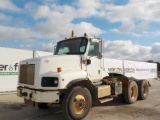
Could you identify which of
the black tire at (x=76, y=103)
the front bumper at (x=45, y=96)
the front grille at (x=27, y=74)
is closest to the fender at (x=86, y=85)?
the black tire at (x=76, y=103)

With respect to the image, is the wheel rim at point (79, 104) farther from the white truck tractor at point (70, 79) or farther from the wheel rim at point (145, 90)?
the wheel rim at point (145, 90)

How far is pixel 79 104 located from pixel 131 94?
4703mm

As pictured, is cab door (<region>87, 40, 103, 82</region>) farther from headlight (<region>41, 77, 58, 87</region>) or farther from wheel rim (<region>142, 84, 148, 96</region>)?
wheel rim (<region>142, 84, 148, 96</region>)

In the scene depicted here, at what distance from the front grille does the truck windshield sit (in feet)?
5.84

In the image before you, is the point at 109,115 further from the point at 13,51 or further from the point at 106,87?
the point at 13,51

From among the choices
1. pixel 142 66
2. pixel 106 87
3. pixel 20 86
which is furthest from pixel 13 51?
pixel 142 66

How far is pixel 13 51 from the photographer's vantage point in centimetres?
1588

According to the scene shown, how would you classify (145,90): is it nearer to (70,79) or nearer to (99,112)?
(99,112)

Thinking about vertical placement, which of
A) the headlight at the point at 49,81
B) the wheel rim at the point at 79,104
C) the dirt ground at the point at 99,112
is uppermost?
the headlight at the point at 49,81

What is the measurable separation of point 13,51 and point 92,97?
8461mm

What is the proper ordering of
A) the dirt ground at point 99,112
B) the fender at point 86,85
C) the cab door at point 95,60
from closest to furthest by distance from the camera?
the fender at point 86,85 < the dirt ground at point 99,112 < the cab door at point 95,60

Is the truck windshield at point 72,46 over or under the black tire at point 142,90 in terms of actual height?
over

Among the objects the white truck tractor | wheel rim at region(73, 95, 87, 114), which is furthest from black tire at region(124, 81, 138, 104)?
wheel rim at region(73, 95, 87, 114)

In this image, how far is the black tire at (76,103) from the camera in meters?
7.91
